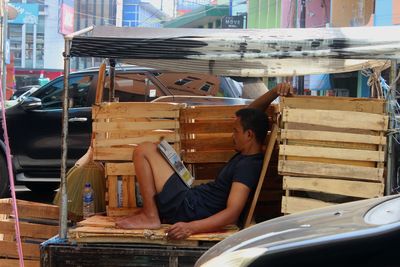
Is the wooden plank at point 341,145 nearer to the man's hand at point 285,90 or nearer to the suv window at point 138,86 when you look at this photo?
the man's hand at point 285,90

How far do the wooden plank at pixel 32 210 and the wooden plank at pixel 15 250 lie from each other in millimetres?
247

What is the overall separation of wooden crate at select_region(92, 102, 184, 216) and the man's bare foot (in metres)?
0.34

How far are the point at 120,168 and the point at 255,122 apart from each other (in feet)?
3.77

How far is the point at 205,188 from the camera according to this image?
4.50 meters

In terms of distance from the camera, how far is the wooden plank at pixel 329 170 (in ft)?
Result: 13.1

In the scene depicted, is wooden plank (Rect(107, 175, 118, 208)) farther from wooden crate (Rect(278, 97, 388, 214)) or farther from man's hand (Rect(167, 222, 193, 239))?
wooden crate (Rect(278, 97, 388, 214))

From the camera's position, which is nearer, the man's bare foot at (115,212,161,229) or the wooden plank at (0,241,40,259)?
the man's bare foot at (115,212,161,229)

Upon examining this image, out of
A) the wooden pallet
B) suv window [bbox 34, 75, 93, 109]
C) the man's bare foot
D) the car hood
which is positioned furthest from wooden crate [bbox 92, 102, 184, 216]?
suv window [bbox 34, 75, 93, 109]

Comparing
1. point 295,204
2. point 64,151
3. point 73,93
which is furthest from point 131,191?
point 73,93

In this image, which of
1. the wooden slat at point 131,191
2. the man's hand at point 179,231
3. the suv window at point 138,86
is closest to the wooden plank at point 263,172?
the man's hand at point 179,231

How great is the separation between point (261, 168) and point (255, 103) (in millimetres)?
701

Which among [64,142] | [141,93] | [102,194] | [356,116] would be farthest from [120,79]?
[356,116]

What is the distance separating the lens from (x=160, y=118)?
4637 mm

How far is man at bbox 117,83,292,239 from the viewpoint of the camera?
4172 mm
